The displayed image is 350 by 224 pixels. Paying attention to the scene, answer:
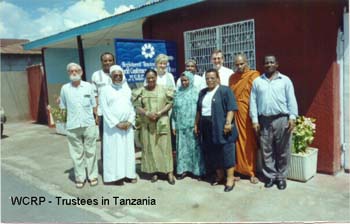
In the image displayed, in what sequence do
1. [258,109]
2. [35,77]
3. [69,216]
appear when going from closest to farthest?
[69,216], [258,109], [35,77]

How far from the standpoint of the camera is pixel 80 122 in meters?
4.77

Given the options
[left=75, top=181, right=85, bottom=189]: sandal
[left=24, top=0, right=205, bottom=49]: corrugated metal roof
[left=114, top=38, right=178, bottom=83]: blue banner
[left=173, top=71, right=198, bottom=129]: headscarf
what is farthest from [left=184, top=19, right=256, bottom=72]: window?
[left=75, top=181, right=85, bottom=189]: sandal

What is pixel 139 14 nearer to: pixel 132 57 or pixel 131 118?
pixel 132 57

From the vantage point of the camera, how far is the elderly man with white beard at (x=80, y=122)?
15.6 ft

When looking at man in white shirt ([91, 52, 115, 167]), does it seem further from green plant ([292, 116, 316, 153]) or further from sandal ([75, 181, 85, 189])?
green plant ([292, 116, 316, 153])

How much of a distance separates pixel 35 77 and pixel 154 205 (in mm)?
11167

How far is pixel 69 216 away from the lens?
4.02 m

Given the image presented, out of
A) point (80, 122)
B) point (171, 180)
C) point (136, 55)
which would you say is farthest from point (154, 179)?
point (136, 55)

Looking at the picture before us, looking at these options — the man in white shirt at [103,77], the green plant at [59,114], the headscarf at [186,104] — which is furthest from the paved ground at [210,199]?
the green plant at [59,114]

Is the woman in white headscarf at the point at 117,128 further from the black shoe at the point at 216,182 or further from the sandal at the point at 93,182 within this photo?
the black shoe at the point at 216,182

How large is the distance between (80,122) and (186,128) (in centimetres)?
144

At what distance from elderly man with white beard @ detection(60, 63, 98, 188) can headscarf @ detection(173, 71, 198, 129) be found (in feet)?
3.92

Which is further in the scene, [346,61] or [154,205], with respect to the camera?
[346,61]

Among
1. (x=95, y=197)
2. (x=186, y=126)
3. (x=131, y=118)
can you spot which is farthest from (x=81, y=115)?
(x=186, y=126)
